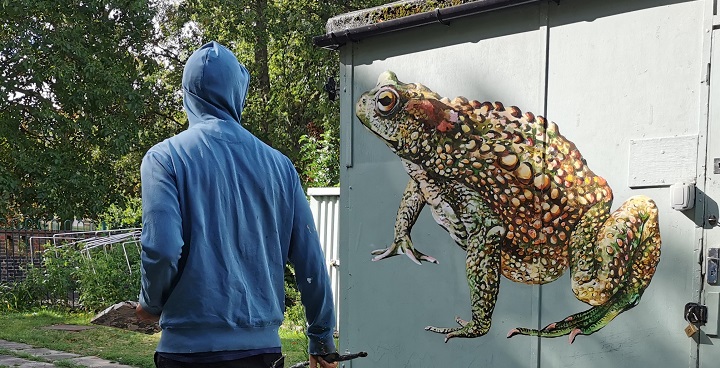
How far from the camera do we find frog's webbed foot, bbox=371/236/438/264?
5102mm

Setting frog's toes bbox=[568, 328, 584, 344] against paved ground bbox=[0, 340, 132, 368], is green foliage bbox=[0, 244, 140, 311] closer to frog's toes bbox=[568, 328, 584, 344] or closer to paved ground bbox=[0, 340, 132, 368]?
paved ground bbox=[0, 340, 132, 368]

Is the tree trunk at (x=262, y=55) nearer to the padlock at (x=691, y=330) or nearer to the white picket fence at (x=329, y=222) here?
the white picket fence at (x=329, y=222)

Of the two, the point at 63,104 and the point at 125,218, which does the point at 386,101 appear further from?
the point at 125,218

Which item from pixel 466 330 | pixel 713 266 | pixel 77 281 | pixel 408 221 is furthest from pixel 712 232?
pixel 77 281

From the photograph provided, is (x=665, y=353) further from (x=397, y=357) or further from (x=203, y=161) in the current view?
(x=203, y=161)

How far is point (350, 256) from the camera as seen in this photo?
5.54 m

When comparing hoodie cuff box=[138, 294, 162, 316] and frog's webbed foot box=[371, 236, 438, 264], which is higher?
hoodie cuff box=[138, 294, 162, 316]

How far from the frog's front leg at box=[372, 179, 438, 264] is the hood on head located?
8.14ft

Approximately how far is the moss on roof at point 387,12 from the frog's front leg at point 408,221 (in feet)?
3.67

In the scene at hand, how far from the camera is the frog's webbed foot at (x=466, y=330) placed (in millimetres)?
4793

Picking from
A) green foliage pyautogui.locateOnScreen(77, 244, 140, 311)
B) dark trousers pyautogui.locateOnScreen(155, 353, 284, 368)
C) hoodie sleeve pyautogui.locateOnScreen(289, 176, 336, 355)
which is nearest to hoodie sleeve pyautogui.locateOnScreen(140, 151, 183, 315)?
dark trousers pyautogui.locateOnScreen(155, 353, 284, 368)

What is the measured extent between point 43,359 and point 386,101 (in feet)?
18.6

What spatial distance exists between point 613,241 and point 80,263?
11.8 meters

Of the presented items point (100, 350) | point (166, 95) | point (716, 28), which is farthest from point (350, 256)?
point (166, 95)
